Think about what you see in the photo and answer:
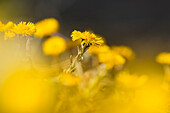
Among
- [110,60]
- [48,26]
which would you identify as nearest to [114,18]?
[48,26]

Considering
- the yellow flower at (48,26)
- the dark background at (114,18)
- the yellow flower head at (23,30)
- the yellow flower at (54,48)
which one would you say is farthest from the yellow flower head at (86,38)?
the dark background at (114,18)

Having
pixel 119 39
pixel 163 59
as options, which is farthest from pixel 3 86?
pixel 119 39

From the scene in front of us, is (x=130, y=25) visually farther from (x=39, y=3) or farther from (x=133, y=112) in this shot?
(x=133, y=112)


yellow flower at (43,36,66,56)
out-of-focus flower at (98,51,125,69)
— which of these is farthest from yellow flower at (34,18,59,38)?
out-of-focus flower at (98,51,125,69)

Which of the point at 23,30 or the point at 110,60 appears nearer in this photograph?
the point at 23,30

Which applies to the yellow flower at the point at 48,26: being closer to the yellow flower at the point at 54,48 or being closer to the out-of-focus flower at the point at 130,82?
the yellow flower at the point at 54,48

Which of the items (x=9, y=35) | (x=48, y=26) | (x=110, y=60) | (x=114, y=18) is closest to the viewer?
(x=9, y=35)

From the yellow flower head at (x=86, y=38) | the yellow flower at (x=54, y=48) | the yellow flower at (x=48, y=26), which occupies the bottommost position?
the yellow flower head at (x=86, y=38)

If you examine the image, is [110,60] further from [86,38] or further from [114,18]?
[114,18]

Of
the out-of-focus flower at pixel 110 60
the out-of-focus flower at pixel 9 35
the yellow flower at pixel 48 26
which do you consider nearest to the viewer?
the out-of-focus flower at pixel 9 35

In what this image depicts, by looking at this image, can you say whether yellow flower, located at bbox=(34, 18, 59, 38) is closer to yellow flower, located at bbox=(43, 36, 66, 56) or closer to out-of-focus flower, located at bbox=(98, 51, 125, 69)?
yellow flower, located at bbox=(43, 36, 66, 56)
